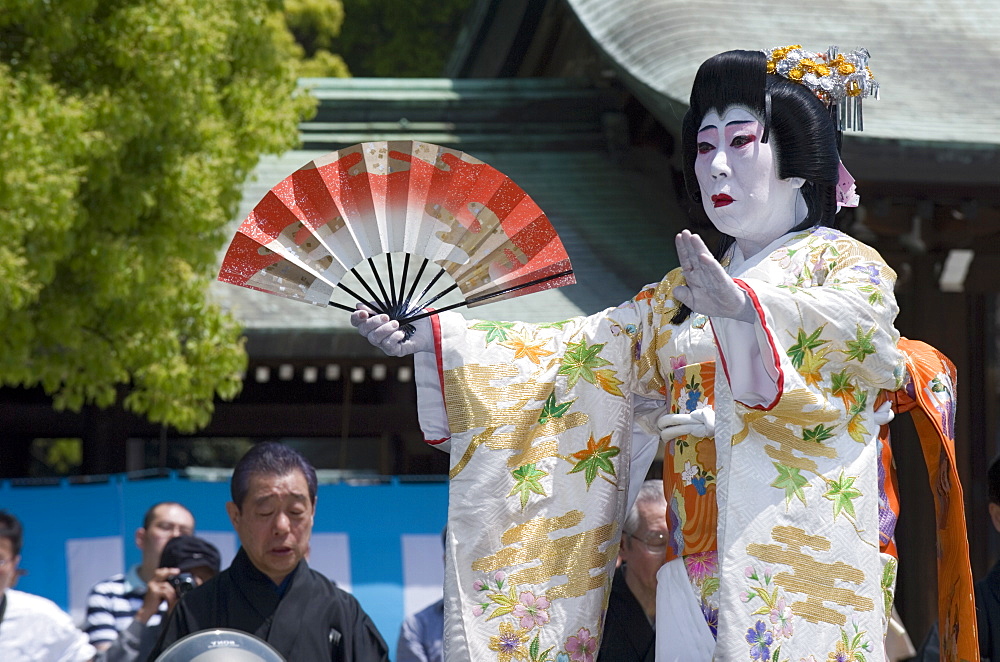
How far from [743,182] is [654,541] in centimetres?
158

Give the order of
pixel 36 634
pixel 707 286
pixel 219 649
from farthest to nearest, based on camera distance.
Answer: pixel 36 634
pixel 219 649
pixel 707 286

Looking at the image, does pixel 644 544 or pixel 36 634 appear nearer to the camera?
pixel 644 544

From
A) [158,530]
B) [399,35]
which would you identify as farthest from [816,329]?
[399,35]

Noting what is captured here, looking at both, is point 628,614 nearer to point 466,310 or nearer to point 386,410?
point 466,310

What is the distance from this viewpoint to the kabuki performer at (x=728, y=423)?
273 centimetres

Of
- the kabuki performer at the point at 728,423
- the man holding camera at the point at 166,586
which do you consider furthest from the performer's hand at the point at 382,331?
the man holding camera at the point at 166,586

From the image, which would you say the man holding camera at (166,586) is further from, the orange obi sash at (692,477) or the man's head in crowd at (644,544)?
the orange obi sash at (692,477)

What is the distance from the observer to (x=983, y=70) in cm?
638

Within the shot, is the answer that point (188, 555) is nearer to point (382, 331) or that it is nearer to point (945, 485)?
point (382, 331)

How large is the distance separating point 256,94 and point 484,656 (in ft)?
13.8

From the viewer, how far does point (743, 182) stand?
2.98 m

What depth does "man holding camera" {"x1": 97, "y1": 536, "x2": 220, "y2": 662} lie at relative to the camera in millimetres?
4328

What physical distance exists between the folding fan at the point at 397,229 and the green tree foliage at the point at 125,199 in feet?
8.64

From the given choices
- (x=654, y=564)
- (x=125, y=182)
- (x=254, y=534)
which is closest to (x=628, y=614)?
(x=654, y=564)
